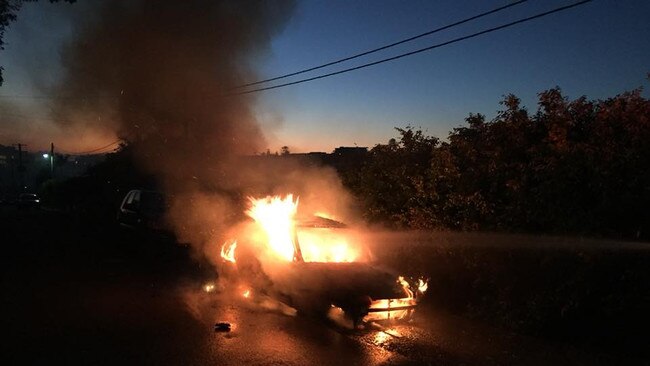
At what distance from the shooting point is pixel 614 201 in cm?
584

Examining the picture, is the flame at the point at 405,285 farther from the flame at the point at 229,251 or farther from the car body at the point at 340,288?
the flame at the point at 229,251

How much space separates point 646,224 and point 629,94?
1.67 metres

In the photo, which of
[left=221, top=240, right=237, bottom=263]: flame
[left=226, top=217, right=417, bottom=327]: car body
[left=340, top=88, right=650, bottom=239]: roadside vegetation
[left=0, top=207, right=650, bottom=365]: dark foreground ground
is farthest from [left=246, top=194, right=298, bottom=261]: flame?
[left=340, top=88, right=650, bottom=239]: roadside vegetation

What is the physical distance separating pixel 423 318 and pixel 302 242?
1966 millimetres

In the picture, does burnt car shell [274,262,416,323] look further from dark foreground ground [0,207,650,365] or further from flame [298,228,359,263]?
flame [298,228,359,263]

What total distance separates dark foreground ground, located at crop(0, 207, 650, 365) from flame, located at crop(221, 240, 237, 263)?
0.61 m

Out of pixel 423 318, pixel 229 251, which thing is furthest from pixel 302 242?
pixel 423 318

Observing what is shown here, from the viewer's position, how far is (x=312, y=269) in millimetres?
7094

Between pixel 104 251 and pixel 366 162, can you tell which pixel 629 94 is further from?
pixel 104 251

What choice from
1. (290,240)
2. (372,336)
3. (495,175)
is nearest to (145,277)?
(290,240)

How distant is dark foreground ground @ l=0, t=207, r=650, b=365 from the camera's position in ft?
18.4

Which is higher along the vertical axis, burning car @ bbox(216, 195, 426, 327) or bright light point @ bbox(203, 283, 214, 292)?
burning car @ bbox(216, 195, 426, 327)

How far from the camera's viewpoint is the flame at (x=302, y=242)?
758 centimetres

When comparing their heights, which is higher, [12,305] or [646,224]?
[646,224]
